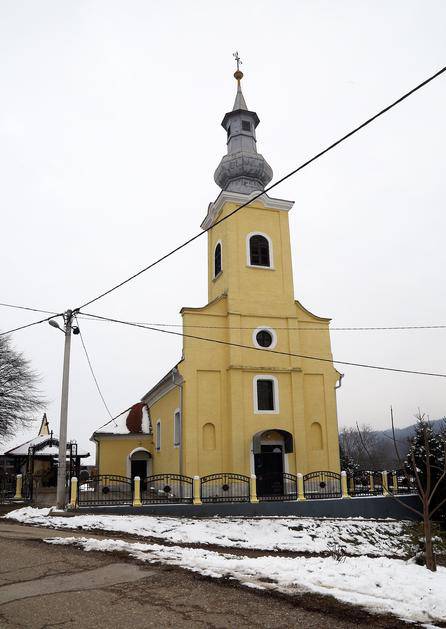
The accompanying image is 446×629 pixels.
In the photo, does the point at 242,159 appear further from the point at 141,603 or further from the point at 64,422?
the point at 141,603

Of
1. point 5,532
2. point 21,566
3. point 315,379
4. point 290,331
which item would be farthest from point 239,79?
point 21,566

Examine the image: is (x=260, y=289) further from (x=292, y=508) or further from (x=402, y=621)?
(x=402, y=621)

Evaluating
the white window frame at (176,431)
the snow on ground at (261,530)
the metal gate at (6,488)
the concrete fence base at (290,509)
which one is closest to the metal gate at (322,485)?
the concrete fence base at (290,509)

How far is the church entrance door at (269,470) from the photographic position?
2252cm

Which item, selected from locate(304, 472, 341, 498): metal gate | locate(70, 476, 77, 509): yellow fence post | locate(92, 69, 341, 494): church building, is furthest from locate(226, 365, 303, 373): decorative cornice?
locate(70, 476, 77, 509): yellow fence post

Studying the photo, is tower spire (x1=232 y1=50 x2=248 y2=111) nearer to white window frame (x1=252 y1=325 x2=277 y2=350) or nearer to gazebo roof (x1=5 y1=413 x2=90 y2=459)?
white window frame (x1=252 y1=325 x2=277 y2=350)

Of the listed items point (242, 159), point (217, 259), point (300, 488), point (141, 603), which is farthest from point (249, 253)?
point (141, 603)

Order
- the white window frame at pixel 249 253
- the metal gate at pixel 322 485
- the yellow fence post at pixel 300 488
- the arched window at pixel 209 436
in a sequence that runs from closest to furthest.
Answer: the yellow fence post at pixel 300 488 < the metal gate at pixel 322 485 < the arched window at pixel 209 436 < the white window frame at pixel 249 253

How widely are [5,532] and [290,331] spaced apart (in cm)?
1501

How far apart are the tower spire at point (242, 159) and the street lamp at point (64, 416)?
12380 millimetres

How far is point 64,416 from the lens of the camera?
1762cm

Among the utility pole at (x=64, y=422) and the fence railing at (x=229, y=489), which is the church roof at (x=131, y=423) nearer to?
the fence railing at (x=229, y=489)

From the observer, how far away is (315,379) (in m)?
24.9

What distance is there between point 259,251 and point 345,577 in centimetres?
1959
